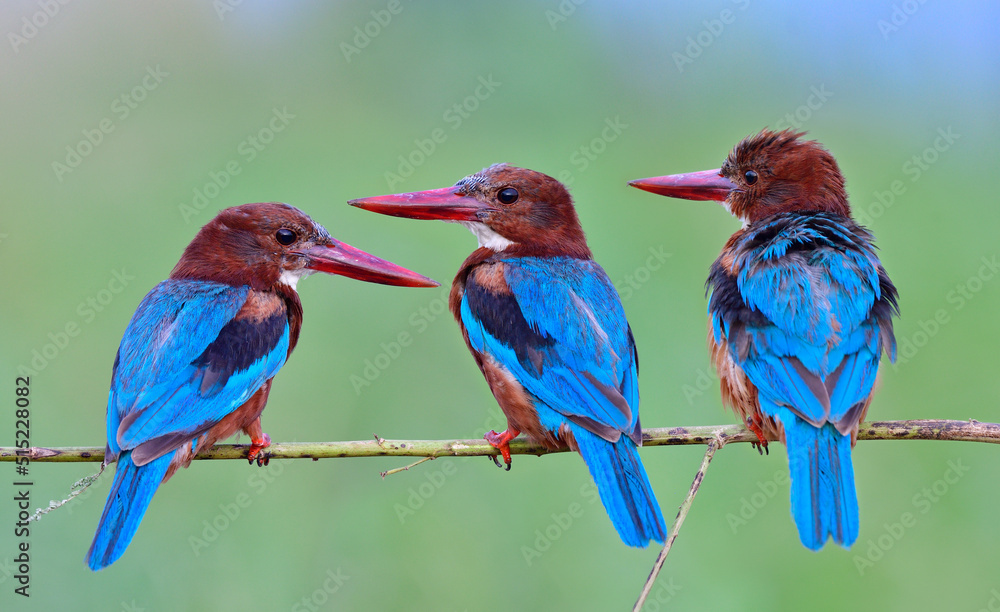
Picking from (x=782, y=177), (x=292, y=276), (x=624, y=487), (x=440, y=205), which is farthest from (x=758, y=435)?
(x=292, y=276)

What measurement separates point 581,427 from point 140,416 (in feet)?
4.21

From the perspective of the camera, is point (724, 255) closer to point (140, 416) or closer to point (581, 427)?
point (581, 427)

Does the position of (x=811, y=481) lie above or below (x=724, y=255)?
below

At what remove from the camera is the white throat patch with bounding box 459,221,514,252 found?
347cm

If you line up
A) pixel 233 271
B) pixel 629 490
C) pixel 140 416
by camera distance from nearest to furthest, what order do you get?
pixel 629 490 → pixel 140 416 → pixel 233 271

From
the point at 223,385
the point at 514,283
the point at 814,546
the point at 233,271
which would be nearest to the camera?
the point at 814,546

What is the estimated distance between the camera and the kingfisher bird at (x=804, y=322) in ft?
8.01

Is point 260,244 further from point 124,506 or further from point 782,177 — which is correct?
point 782,177

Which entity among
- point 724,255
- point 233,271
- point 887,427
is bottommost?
point 887,427

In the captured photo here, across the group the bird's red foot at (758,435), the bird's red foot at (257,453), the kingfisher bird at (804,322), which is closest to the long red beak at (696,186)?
the kingfisher bird at (804,322)

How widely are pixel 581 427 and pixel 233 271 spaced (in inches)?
56.0

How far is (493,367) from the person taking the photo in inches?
119

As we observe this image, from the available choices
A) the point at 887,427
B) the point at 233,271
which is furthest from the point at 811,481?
the point at 233,271

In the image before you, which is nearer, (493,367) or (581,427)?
(581,427)
